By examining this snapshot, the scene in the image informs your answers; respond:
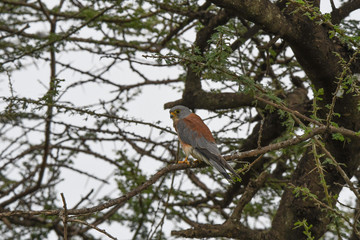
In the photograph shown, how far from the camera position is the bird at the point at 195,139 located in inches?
151

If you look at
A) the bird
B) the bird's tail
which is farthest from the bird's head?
the bird's tail

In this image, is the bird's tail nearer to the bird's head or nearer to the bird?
the bird

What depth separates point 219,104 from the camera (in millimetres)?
5172

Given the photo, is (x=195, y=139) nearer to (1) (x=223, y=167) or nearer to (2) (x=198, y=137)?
(2) (x=198, y=137)

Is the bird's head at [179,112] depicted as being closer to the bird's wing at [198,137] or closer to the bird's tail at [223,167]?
the bird's wing at [198,137]

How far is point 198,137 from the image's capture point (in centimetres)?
452

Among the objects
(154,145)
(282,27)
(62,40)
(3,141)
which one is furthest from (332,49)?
(3,141)

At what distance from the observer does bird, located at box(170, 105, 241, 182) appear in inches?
151

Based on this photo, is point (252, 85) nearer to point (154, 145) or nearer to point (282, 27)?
point (282, 27)

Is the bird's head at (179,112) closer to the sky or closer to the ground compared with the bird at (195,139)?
closer to the sky

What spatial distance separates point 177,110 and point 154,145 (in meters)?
0.64

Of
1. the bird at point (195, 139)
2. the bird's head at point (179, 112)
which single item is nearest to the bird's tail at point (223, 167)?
the bird at point (195, 139)

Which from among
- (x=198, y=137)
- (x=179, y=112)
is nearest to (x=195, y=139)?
(x=198, y=137)

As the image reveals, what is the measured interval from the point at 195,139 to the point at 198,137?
53 mm
